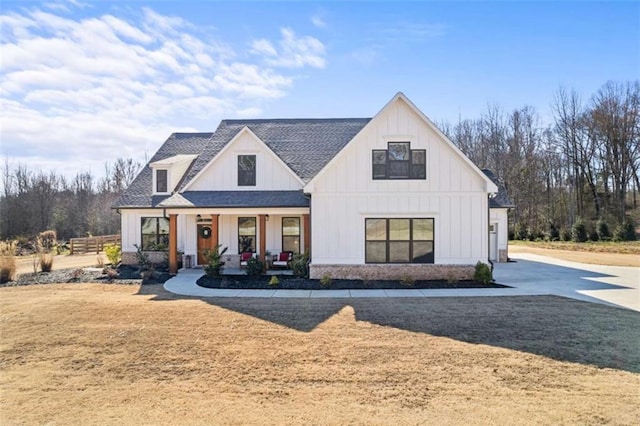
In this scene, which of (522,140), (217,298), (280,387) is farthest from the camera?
(522,140)

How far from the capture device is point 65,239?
35.9 m

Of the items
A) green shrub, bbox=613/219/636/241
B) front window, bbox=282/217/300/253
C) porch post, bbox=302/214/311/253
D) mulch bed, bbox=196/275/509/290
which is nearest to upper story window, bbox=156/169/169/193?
front window, bbox=282/217/300/253

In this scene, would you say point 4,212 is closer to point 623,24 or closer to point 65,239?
point 65,239

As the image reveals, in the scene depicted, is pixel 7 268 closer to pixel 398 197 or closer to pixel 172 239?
pixel 172 239

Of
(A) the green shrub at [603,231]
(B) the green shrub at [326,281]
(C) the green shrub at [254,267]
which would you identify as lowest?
(B) the green shrub at [326,281]

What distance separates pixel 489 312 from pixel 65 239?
39186 millimetres

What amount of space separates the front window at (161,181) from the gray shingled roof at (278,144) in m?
0.48

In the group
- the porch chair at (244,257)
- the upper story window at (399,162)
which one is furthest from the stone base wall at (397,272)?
the porch chair at (244,257)

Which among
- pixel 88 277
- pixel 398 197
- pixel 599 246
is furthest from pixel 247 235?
pixel 599 246

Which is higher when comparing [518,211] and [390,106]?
[390,106]

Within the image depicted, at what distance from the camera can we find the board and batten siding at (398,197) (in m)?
14.0

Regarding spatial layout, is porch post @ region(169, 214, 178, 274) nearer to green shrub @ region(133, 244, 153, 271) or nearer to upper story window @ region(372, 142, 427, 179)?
green shrub @ region(133, 244, 153, 271)

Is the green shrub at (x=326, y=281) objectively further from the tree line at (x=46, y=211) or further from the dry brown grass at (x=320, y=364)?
the tree line at (x=46, y=211)

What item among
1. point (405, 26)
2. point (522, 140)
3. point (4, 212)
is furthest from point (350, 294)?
point (522, 140)
